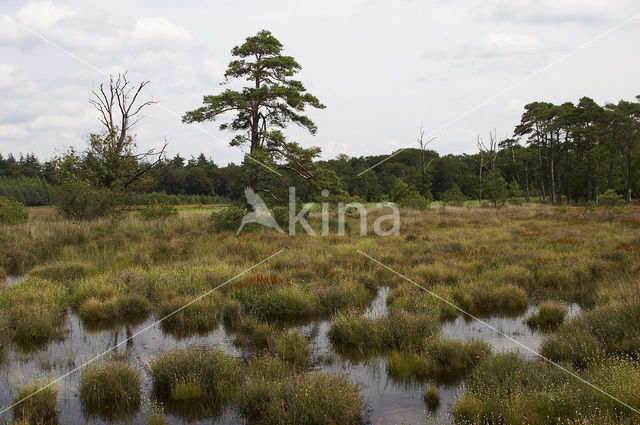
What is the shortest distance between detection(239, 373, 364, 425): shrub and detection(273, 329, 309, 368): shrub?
1115mm

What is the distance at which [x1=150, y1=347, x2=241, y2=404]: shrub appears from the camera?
579 centimetres

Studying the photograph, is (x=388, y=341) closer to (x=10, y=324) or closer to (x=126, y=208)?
(x=10, y=324)

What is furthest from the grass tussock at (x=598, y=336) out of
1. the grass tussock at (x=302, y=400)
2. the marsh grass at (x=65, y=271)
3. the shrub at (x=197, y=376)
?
the marsh grass at (x=65, y=271)

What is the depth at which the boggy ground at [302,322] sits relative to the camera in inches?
208

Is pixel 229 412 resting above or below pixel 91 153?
below

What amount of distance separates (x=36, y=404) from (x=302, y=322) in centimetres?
486

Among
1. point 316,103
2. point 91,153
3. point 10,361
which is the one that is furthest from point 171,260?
point 91,153

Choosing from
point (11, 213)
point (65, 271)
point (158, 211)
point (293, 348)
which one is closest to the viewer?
point (293, 348)

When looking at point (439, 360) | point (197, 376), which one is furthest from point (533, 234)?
point (197, 376)

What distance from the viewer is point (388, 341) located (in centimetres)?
755

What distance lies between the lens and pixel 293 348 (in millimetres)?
7094

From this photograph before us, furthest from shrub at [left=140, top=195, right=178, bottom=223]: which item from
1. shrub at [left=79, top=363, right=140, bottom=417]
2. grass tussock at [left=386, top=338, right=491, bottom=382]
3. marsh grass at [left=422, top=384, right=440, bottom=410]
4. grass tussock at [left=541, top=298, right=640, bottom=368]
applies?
grass tussock at [left=541, top=298, right=640, bottom=368]

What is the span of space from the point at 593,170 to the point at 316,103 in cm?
4320

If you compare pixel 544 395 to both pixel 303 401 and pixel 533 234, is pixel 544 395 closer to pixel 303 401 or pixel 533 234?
pixel 303 401
